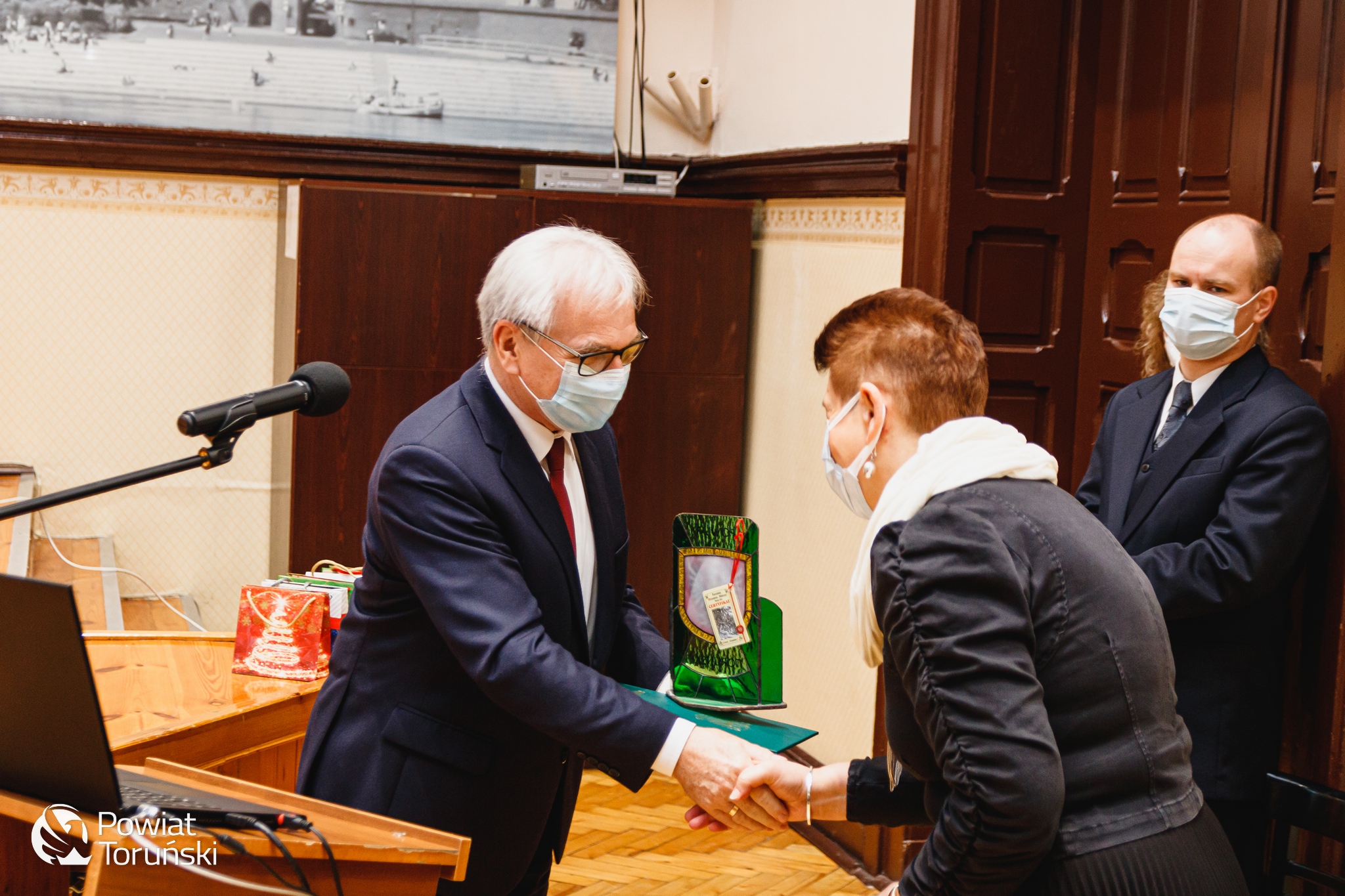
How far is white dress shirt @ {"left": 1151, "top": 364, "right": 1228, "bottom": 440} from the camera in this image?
2.67 meters

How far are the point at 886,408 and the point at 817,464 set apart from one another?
2684mm

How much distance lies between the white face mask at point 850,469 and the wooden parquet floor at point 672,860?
2.18m

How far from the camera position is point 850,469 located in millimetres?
1663

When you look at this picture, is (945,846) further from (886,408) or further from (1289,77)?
(1289,77)

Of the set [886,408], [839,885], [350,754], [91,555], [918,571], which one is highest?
[886,408]

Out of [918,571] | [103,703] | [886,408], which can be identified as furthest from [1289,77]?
[103,703]

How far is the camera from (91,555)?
15.3ft

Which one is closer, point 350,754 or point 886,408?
point 886,408

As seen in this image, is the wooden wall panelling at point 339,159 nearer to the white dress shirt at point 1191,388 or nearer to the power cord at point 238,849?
the white dress shirt at point 1191,388

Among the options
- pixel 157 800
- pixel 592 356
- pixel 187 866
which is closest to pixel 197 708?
pixel 157 800

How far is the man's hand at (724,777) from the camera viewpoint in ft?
6.35

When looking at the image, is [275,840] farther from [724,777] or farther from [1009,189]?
[1009,189]

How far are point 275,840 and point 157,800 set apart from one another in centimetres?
17

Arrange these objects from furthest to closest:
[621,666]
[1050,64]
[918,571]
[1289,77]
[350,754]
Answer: [1050,64], [1289,77], [621,666], [350,754], [918,571]
